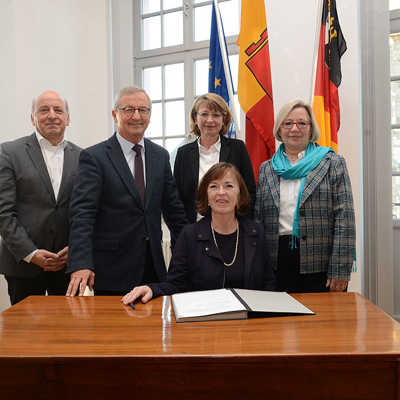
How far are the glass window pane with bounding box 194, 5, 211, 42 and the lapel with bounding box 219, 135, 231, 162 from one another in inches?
87.3

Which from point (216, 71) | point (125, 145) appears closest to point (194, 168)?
point (125, 145)

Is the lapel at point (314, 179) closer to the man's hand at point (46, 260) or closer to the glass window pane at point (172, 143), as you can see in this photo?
the man's hand at point (46, 260)

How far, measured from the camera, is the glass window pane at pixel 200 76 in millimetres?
4195

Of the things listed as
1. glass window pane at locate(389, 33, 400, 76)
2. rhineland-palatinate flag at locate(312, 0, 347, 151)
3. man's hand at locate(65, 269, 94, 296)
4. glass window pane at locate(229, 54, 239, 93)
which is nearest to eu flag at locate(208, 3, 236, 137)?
rhineland-palatinate flag at locate(312, 0, 347, 151)

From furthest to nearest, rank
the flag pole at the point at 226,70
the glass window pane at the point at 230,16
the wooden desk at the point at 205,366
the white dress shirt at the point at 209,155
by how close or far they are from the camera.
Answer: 1. the glass window pane at the point at 230,16
2. the flag pole at the point at 226,70
3. the white dress shirt at the point at 209,155
4. the wooden desk at the point at 205,366

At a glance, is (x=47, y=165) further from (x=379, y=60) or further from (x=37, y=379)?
(x=379, y=60)

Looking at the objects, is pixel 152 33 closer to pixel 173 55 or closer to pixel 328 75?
pixel 173 55

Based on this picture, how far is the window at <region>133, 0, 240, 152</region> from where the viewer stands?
417 centimetres

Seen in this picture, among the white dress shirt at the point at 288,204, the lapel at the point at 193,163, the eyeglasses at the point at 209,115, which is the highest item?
the eyeglasses at the point at 209,115

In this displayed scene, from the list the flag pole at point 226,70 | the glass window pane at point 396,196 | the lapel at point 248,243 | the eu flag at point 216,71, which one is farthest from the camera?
the glass window pane at point 396,196

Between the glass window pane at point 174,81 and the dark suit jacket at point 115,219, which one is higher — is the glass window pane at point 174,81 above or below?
above

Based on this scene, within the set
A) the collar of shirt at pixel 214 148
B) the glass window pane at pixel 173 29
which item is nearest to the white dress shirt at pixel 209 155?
the collar of shirt at pixel 214 148

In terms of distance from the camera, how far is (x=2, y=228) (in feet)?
A: 6.88

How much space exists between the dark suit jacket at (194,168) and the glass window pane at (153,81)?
223 cm
